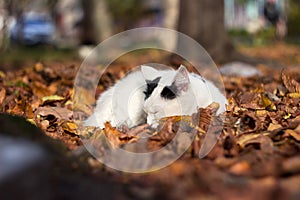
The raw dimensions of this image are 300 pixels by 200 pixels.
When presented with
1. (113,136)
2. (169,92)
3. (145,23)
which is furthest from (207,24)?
(145,23)

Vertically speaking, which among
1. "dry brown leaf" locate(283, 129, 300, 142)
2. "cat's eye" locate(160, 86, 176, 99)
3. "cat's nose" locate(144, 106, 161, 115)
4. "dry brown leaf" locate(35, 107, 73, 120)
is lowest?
"dry brown leaf" locate(35, 107, 73, 120)

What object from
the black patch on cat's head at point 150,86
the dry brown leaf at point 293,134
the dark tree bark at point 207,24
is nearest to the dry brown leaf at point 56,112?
the black patch on cat's head at point 150,86

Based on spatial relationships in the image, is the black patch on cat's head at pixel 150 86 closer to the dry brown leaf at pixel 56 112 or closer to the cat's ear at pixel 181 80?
the cat's ear at pixel 181 80

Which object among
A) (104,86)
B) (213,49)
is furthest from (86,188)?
(213,49)

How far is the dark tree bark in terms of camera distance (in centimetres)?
1042

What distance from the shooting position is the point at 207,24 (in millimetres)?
10617

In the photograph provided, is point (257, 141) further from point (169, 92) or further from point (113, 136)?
point (169, 92)

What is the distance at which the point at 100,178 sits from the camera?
2.29 m

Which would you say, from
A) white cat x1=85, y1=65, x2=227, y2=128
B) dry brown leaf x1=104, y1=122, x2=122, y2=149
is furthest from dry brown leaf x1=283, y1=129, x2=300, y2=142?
dry brown leaf x1=104, y1=122, x2=122, y2=149

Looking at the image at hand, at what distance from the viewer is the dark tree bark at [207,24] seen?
34.2ft

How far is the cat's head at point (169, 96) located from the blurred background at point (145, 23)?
6.15m

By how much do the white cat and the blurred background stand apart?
19.8 ft

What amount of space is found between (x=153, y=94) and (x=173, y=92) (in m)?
0.14

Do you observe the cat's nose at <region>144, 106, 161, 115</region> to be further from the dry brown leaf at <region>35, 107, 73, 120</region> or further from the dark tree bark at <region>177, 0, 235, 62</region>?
the dark tree bark at <region>177, 0, 235, 62</region>
